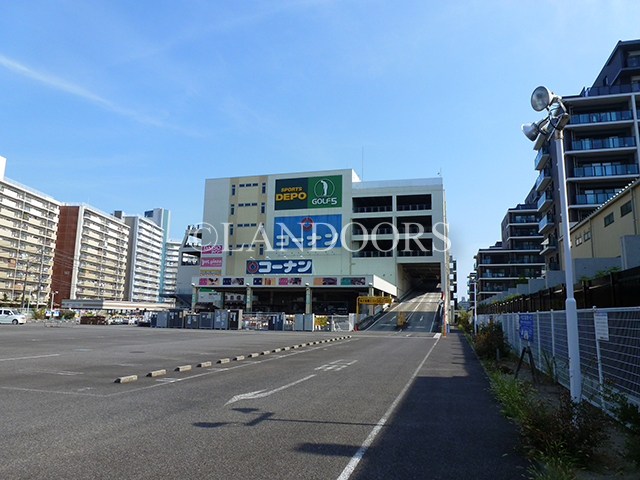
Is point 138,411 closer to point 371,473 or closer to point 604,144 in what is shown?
point 371,473

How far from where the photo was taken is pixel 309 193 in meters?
83.4

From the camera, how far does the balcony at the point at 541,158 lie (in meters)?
55.2

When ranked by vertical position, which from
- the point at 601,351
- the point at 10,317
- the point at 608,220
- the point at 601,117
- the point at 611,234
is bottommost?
the point at 10,317

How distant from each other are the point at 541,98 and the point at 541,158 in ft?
182

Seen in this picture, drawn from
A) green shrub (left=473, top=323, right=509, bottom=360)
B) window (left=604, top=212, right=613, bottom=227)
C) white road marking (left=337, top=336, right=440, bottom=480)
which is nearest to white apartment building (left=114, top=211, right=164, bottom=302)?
window (left=604, top=212, right=613, bottom=227)

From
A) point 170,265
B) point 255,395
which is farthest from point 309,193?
point 170,265

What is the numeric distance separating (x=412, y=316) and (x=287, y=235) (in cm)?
2977

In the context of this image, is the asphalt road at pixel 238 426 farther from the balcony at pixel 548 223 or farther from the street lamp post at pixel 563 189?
the balcony at pixel 548 223

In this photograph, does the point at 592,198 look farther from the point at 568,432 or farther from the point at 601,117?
the point at 568,432

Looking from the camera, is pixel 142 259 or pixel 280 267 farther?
pixel 142 259

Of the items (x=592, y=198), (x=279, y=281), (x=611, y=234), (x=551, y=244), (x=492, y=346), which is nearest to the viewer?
(x=492, y=346)

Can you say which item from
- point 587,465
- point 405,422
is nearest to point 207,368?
point 405,422

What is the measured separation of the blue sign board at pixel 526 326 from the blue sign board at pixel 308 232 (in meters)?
64.2

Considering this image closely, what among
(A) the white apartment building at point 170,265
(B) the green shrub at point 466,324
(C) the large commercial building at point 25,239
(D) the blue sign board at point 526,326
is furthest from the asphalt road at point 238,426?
(A) the white apartment building at point 170,265
